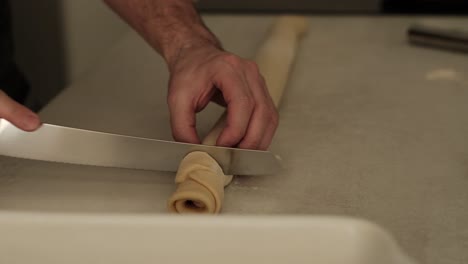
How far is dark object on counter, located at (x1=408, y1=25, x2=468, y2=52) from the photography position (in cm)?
119

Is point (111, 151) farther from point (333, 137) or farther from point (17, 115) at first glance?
point (333, 137)

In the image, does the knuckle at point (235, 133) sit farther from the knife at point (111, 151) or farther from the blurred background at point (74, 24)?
the blurred background at point (74, 24)

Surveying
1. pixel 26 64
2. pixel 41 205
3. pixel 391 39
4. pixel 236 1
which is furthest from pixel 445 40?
pixel 26 64

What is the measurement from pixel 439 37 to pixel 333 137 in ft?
1.43

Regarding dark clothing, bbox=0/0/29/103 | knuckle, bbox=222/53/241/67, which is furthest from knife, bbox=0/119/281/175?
dark clothing, bbox=0/0/29/103

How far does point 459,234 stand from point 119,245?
1.21 feet

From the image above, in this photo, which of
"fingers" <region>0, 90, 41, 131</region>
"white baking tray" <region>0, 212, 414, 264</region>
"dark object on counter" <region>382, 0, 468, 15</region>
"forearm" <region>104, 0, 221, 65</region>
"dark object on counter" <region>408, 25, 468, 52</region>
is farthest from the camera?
"dark object on counter" <region>382, 0, 468, 15</region>

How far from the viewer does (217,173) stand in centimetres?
71

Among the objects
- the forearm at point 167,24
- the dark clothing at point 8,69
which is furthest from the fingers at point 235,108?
the dark clothing at point 8,69

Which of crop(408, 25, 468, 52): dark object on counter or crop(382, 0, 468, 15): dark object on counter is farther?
crop(382, 0, 468, 15): dark object on counter

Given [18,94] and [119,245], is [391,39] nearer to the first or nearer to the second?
[18,94]

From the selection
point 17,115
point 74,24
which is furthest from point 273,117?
point 74,24

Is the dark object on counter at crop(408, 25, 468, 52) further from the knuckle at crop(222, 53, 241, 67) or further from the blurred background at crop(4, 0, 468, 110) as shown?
the knuckle at crop(222, 53, 241, 67)

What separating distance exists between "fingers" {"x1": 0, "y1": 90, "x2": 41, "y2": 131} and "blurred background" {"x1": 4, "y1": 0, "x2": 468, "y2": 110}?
2.51 feet
